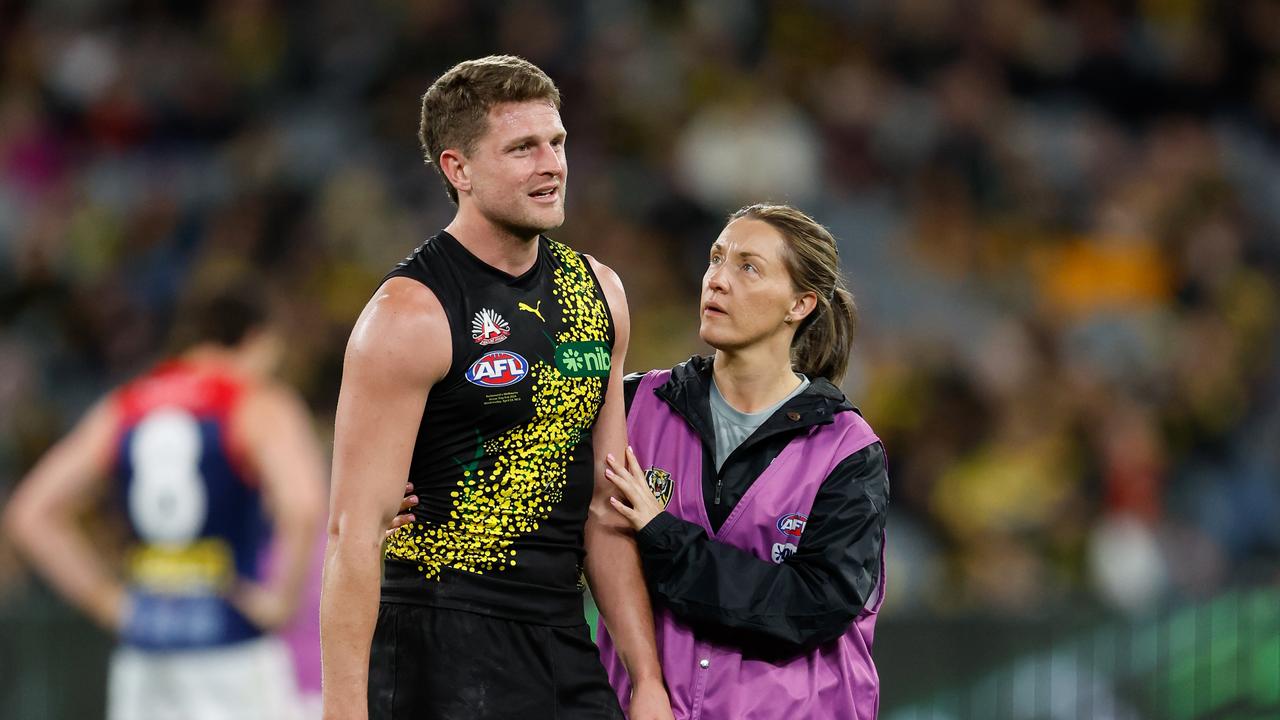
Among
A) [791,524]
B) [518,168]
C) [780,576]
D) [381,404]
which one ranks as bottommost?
[780,576]

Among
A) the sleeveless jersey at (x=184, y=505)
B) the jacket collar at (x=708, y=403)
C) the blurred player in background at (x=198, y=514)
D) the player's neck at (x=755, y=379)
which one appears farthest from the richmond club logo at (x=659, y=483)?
the sleeveless jersey at (x=184, y=505)

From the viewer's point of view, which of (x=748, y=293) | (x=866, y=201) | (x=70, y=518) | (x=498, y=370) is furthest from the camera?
(x=866, y=201)

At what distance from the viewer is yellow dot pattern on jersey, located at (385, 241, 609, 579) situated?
4.02 meters

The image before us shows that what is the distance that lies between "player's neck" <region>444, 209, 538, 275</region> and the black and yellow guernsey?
25 mm

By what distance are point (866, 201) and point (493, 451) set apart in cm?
815

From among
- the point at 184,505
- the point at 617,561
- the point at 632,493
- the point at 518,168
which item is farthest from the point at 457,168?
the point at 184,505

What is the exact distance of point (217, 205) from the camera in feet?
38.5

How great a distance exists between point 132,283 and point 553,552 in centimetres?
784

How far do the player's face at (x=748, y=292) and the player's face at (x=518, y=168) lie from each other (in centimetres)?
56

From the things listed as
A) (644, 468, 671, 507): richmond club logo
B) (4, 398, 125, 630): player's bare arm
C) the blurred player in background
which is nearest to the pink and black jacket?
(644, 468, 671, 507): richmond club logo

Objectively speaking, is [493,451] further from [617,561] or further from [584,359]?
[617,561]

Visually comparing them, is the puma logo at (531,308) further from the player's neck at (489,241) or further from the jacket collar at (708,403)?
the jacket collar at (708,403)

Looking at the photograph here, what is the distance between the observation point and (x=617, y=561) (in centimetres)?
431

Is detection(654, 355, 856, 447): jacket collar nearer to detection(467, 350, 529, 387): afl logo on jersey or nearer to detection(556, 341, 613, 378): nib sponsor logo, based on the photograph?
detection(556, 341, 613, 378): nib sponsor logo
